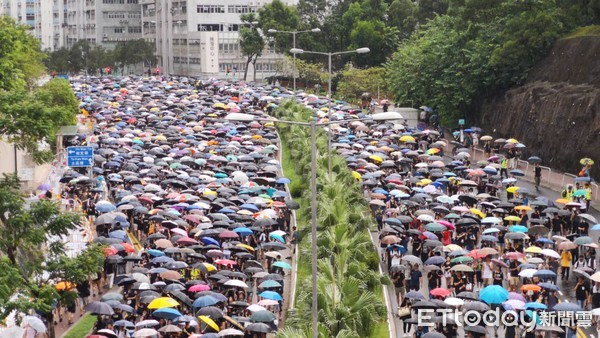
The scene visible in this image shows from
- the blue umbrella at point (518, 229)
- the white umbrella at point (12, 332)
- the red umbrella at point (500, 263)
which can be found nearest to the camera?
the white umbrella at point (12, 332)

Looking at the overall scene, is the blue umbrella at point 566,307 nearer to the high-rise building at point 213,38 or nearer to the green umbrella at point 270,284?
the green umbrella at point 270,284

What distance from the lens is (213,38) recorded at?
120m

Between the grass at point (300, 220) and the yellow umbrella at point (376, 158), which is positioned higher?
the yellow umbrella at point (376, 158)

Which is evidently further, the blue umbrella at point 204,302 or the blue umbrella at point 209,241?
the blue umbrella at point 209,241

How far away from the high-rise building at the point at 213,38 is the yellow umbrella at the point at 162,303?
92.4m

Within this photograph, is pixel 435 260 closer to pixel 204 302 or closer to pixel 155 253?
pixel 204 302

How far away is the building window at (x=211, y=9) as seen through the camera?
122250 mm

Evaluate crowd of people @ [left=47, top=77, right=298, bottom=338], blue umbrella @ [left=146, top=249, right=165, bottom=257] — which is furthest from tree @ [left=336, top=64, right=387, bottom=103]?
blue umbrella @ [left=146, top=249, right=165, bottom=257]

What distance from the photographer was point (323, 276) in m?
26.3

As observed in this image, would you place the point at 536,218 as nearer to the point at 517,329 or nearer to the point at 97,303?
the point at 517,329

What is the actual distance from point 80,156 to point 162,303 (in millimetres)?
17990

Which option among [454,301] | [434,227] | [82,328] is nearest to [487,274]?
[434,227]

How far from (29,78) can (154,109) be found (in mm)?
7827

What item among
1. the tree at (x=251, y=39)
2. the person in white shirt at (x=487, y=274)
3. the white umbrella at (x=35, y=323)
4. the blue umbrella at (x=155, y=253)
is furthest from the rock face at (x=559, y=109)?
the tree at (x=251, y=39)
